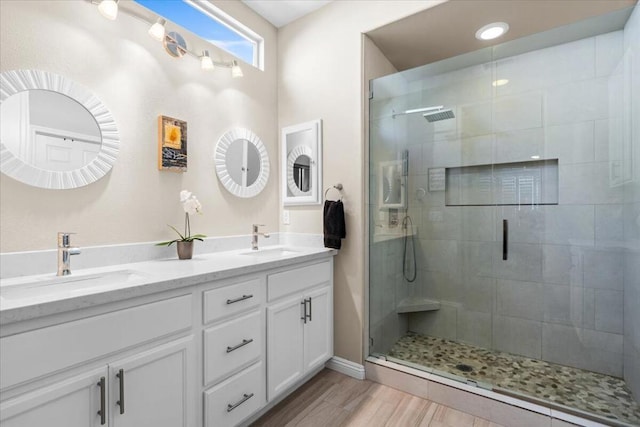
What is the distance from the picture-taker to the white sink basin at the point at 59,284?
1.23 m

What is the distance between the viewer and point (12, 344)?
0.91 meters

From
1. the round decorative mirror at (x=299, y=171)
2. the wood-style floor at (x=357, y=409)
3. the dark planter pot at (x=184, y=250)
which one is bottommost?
the wood-style floor at (x=357, y=409)

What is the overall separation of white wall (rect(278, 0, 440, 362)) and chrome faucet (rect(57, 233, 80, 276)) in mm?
1533

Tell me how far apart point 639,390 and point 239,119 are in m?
3.12

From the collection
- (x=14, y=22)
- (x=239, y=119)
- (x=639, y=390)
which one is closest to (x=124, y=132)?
(x=14, y=22)

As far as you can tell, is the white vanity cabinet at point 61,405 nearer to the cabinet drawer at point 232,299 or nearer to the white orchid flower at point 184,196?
the cabinet drawer at point 232,299

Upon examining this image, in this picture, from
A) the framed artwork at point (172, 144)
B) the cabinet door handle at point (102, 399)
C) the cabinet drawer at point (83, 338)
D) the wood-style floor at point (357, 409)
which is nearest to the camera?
the cabinet drawer at point (83, 338)

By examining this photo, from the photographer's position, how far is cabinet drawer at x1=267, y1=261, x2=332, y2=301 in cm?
179

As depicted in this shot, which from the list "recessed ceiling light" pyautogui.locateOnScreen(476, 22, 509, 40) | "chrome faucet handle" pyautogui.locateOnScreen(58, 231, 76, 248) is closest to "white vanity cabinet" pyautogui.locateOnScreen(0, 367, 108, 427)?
"chrome faucet handle" pyautogui.locateOnScreen(58, 231, 76, 248)

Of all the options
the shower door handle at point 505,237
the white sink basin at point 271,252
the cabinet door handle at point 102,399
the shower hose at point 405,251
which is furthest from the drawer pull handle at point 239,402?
the shower door handle at point 505,237

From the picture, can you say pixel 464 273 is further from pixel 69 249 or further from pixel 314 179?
pixel 69 249

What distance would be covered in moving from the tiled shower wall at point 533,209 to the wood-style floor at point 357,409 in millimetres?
670

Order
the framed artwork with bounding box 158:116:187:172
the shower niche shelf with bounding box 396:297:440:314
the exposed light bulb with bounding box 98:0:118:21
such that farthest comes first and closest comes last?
the shower niche shelf with bounding box 396:297:440:314 → the framed artwork with bounding box 158:116:187:172 → the exposed light bulb with bounding box 98:0:118:21

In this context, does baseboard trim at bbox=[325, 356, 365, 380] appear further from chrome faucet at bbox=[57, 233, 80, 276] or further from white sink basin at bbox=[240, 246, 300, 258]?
chrome faucet at bbox=[57, 233, 80, 276]
